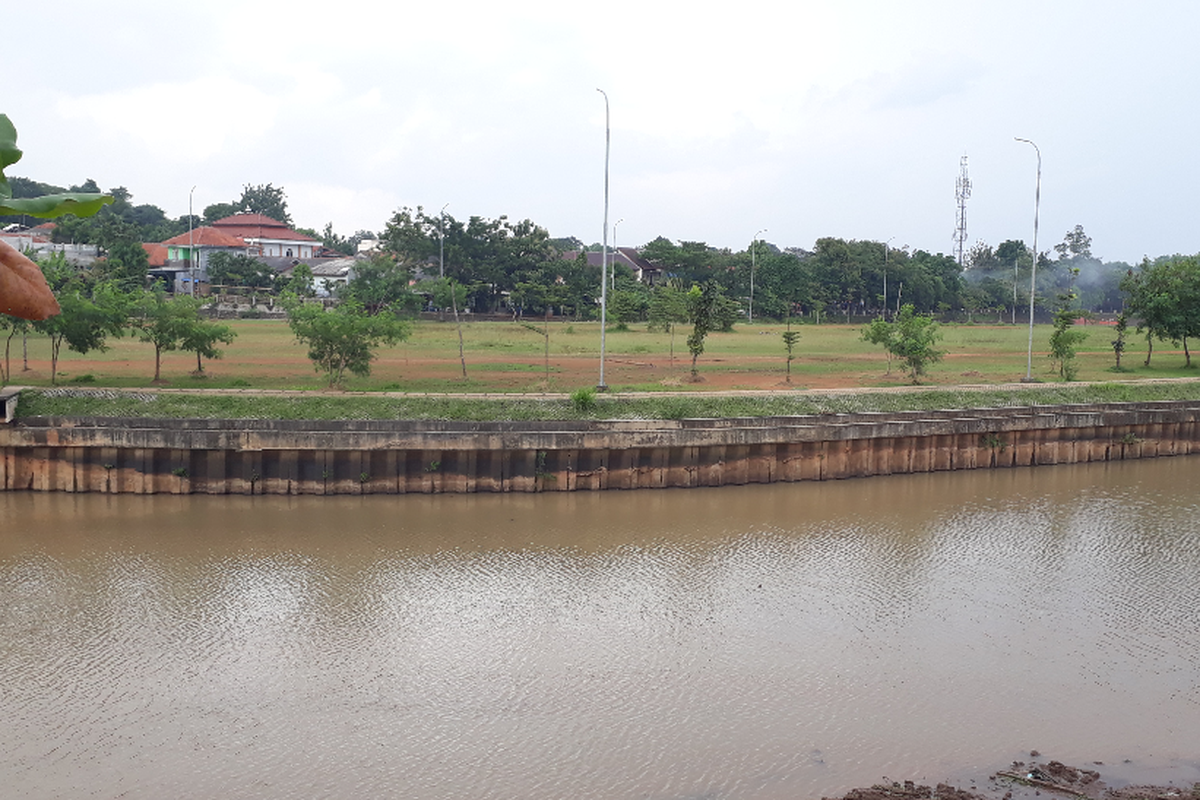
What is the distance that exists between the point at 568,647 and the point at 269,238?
264 ft

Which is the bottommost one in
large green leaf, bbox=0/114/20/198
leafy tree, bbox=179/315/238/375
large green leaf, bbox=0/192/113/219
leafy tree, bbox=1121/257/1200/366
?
leafy tree, bbox=179/315/238/375

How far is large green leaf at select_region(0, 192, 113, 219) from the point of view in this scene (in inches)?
102

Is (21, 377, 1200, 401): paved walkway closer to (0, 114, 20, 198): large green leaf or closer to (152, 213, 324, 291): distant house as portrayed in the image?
(0, 114, 20, 198): large green leaf

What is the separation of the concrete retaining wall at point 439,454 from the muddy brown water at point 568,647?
73cm

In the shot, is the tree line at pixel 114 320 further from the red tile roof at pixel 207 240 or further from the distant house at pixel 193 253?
the red tile roof at pixel 207 240

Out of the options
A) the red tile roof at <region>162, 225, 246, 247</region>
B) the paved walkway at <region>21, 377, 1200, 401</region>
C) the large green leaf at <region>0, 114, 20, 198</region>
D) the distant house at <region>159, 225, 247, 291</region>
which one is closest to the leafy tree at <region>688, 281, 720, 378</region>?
the paved walkway at <region>21, 377, 1200, 401</region>

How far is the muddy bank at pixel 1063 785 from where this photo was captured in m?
11.4

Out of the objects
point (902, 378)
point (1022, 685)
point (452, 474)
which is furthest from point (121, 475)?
point (902, 378)

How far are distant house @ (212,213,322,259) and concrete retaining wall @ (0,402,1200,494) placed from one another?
205 feet

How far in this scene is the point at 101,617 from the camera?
54.5 ft

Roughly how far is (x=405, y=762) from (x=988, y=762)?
6.68m

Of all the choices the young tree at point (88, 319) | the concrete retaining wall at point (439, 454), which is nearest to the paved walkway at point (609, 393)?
the young tree at point (88, 319)

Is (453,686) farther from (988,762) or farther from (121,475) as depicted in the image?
(121,475)

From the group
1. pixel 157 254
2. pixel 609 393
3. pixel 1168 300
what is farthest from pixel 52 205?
pixel 157 254
